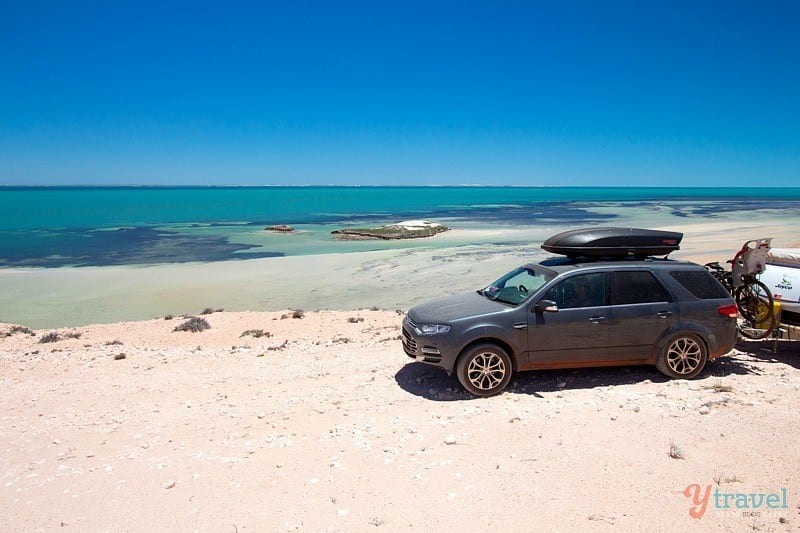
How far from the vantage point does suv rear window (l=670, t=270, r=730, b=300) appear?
7398mm

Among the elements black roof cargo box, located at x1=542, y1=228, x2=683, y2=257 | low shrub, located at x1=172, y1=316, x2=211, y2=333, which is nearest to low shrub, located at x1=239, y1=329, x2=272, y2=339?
low shrub, located at x1=172, y1=316, x2=211, y2=333

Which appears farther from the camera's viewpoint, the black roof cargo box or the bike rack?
the bike rack

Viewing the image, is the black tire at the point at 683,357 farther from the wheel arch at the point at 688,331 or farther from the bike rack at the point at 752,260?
the bike rack at the point at 752,260

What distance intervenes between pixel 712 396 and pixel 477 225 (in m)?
50.9

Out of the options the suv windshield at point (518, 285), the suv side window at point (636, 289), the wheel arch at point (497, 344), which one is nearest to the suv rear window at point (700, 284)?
the suv side window at point (636, 289)

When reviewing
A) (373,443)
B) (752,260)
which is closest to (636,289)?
(752,260)

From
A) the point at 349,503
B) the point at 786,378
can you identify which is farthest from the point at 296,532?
the point at 786,378

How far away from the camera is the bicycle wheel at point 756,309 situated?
8008mm

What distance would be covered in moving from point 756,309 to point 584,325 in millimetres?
3213

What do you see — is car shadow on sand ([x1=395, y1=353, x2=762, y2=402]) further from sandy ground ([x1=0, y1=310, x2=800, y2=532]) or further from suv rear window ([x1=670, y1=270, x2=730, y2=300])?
suv rear window ([x1=670, y1=270, x2=730, y2=300])

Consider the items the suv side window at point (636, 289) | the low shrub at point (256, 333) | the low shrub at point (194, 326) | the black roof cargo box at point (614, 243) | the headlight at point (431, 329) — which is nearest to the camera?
the headlight at point (431, 329)

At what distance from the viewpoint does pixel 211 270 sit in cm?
2847

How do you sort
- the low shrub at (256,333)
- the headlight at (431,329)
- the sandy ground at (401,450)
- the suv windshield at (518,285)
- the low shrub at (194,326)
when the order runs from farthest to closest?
the low shrub at (194,326) < the low shrub at (256,333) < the suv windshield at (518,285) < the headlight at (431,329) < the sandy ground at (401,450)

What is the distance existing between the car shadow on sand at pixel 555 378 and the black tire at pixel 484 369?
0.17 metres
